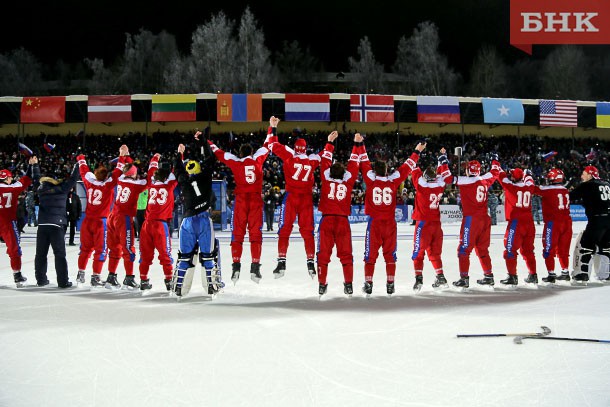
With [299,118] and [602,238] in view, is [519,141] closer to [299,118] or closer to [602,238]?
[299,118]

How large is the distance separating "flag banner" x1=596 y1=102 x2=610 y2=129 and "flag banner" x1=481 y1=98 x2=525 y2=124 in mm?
5546

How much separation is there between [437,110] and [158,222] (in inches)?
940

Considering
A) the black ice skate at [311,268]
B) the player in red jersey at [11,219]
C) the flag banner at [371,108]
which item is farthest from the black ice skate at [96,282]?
the flag banner at [371,108]

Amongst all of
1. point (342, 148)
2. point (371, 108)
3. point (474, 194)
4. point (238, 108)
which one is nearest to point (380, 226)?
point (474, 194)

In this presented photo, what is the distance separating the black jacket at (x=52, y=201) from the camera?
8.43 m

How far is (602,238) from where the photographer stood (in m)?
8.88

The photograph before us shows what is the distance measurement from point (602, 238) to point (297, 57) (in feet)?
168

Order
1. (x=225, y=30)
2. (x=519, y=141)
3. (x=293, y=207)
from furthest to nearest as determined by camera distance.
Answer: (x=225, y=30) → (x=519, y=141) → (x=293, y=207)

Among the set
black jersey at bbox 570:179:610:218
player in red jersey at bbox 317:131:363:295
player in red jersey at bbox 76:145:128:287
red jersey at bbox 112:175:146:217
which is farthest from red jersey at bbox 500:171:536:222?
player in red jersey at bbox 76:145:128:287

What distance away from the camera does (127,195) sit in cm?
821

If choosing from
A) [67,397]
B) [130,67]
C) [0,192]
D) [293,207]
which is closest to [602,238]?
[293,207]

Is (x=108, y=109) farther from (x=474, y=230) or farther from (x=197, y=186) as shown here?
(x=474, y=230)

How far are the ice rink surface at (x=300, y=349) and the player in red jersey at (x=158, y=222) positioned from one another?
0.51 metres

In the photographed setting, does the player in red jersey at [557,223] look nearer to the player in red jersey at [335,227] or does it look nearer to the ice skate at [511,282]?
the ice skate at [511,282]
